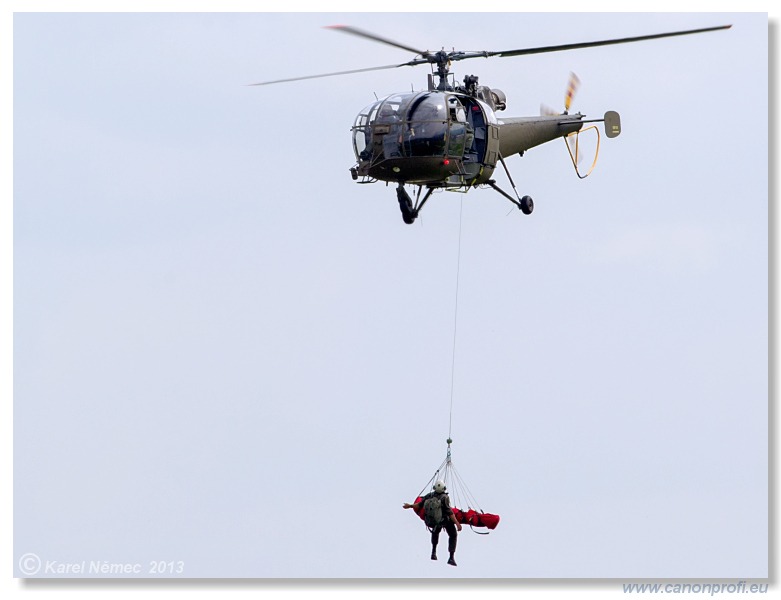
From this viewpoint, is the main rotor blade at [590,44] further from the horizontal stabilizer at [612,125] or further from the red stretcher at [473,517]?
the red stretcher at [473,517]

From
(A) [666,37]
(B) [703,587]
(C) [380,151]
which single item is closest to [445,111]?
(C) [380,151]

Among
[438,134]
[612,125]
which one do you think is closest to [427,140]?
[438,134]

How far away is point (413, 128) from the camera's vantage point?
106 ft

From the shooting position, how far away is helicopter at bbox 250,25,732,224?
1272 inches

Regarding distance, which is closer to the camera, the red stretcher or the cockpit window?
the red stretcher

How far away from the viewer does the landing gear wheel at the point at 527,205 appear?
34.8m

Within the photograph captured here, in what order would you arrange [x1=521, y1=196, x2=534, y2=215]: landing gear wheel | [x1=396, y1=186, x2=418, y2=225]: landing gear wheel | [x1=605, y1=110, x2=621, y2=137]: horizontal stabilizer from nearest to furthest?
[x1=396, y1=186, x2=418, y2=225]: landing gear wheel < [x1=521, y1=196, x2=534, y2=215]: landing gear wheel < [x1=605, y1=110, x2=621, y2=137]: horizontal stabilizer

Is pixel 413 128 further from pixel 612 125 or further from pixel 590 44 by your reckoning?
pixel 612 125

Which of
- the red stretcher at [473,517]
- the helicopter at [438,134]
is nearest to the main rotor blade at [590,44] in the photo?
the helicopter at [438,134]

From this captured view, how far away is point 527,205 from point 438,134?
322 centimetres

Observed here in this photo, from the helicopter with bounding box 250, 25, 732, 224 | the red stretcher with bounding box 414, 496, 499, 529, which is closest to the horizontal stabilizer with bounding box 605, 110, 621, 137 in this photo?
the helicopter with bounding box 250, 25, 732, 224

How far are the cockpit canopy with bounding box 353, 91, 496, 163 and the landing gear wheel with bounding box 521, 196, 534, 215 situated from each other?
1.97m

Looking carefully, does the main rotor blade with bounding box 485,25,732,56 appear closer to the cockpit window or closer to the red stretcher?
the cockpit window

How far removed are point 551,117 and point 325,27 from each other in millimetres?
8767
